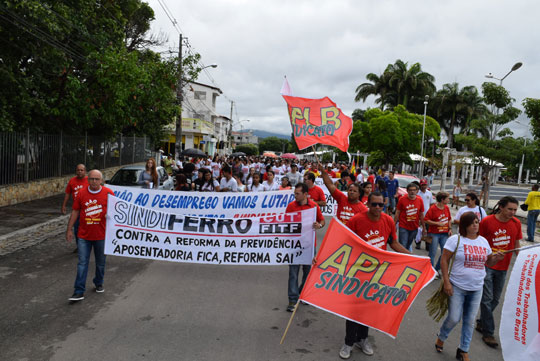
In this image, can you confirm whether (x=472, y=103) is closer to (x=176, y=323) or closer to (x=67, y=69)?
(x=67, y=69)

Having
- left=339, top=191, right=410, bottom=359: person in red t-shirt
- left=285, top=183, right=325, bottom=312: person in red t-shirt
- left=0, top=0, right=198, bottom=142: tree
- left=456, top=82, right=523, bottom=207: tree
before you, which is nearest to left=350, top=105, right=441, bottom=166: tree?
left=456, top=82, right=523, bottom=207: tree

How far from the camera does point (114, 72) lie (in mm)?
13508

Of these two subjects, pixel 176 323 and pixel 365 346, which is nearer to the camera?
pixel 365 346

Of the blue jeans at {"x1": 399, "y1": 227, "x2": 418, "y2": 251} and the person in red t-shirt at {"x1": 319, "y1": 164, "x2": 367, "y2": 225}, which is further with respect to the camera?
the blue jeans at {"x1": 399, "y1": 227, "x2": 418, "y2": 251}

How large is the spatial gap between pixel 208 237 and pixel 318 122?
9.94ft

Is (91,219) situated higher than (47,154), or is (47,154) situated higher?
(47,154)

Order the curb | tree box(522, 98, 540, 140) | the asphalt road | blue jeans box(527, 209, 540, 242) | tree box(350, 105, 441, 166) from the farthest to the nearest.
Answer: tree box(350, 105, 441, 166) → tree box(522, 98, 540, 140) → blue jeans box(527, 209, 540, 242) → the curb → the asphalt road

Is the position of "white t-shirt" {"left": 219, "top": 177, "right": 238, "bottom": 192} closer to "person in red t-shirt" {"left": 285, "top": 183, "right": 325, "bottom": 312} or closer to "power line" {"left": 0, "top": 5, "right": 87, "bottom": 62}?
"person in red t-shirt" {"left": 285, "top": 183, "right": 325, "bottom": 312}

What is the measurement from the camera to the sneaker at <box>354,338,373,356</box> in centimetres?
436

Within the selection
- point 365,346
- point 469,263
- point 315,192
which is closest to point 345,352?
point 365,346

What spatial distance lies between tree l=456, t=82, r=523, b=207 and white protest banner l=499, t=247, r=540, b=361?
50.3 ft

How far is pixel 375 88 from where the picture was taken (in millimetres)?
57938

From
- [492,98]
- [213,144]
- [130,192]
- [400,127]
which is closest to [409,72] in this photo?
[400,127]

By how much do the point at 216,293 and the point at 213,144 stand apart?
68.2 meters
